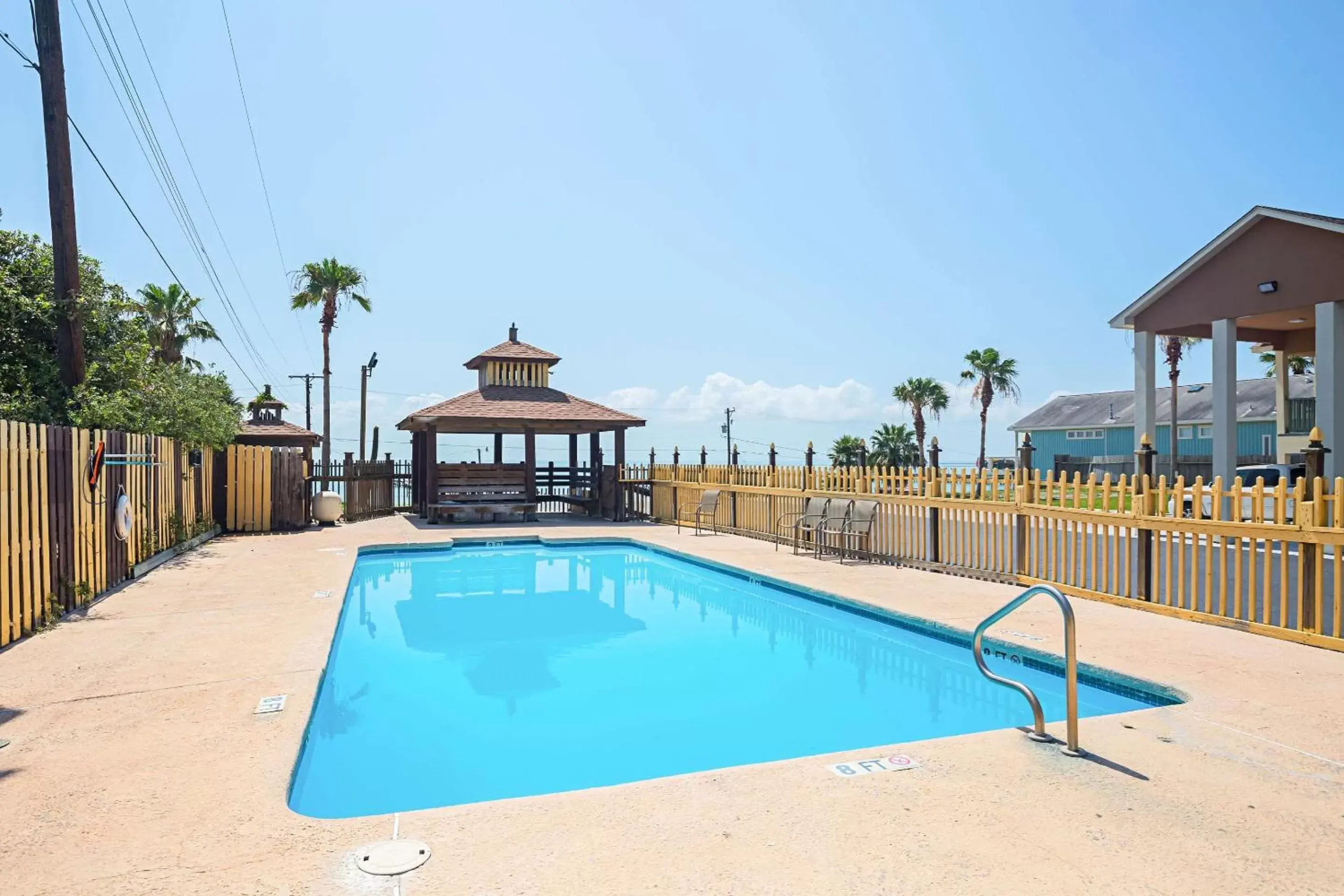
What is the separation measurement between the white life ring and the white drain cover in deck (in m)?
7.72

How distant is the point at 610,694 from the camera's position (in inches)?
259

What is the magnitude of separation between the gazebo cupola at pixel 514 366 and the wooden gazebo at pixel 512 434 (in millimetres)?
21

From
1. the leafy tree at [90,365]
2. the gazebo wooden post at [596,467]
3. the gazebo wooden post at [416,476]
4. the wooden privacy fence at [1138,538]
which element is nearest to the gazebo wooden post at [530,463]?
the gazebo wooden post at [596,467]

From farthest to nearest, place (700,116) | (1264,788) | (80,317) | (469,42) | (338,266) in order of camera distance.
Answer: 1. (338,266)
2. (700,116)
3. (469,42)
4. (80,317)
5. (1264,788)

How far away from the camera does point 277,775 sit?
3.69 m

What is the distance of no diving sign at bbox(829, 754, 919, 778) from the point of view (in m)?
3.79

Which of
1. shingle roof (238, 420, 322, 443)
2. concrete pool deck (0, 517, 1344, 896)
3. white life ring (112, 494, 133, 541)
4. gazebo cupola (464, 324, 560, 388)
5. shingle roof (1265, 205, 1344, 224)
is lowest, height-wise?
concrete pool deck (0, 517, 1344, 896)

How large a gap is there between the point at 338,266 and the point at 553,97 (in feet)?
61.4

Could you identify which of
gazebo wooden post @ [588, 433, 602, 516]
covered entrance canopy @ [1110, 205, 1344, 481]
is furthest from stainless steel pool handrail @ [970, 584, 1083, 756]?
gazebo wooden post @ [588, 433, 602, 516]

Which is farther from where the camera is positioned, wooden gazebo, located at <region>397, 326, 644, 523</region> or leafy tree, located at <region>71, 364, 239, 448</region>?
wooden gazebo, located at <region>397, 326, 644, 523</region>

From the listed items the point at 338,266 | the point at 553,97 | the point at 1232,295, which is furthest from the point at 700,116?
the point at 338,266

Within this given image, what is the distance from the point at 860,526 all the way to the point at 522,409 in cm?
1079

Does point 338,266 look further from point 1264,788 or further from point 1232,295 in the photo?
point 1264,788

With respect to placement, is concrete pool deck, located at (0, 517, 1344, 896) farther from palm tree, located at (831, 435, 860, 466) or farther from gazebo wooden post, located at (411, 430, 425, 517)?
palm tree, located at (831, 435, 860, 466)
